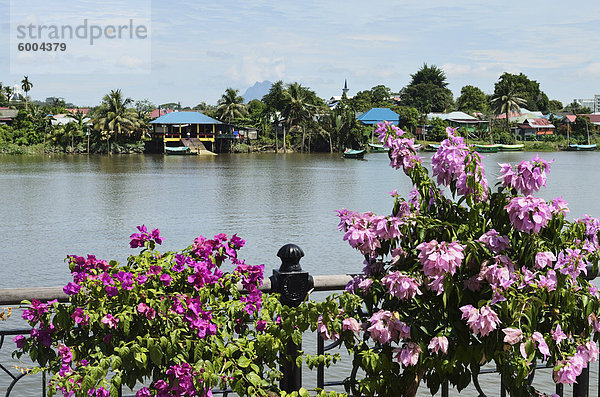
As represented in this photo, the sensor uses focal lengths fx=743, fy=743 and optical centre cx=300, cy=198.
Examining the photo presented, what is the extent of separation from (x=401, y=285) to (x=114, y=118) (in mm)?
80630

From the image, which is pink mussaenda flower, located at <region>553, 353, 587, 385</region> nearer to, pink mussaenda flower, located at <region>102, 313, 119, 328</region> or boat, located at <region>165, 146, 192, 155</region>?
pink mussaenda flower, located at <region>102, 313, 119, 328</region>

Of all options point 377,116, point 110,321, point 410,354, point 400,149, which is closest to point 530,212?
point 400,149

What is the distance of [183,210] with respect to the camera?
2702 centimetres

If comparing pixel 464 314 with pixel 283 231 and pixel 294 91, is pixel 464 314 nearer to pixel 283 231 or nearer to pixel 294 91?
pixel 283 231

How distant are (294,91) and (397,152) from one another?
8393 centimetres

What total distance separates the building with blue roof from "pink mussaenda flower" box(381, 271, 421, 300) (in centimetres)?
8132

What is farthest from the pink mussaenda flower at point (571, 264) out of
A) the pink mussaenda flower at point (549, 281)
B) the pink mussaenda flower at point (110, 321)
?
the pink mussaenda flower at point (110, 321)

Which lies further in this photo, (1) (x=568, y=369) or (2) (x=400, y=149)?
(2) (x=400, y=149)

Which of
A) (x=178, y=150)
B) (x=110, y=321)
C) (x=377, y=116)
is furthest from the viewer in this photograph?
(x=377, y=116)

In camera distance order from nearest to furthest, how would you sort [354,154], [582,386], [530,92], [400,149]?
[400,149], [582,386], [354,154], [530,92]

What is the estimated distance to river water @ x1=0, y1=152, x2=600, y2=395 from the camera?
16828mm

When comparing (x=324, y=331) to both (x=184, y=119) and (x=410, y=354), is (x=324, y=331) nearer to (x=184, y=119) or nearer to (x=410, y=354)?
(x=410, y=354)

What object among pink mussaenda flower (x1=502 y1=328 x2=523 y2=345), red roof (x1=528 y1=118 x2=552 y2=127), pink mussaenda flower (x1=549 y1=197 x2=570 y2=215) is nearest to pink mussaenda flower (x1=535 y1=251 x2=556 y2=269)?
pink mussaenda flower (x1=549 y1=197 x2=570 y2=215)

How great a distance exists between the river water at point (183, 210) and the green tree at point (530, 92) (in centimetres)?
A: 7709
